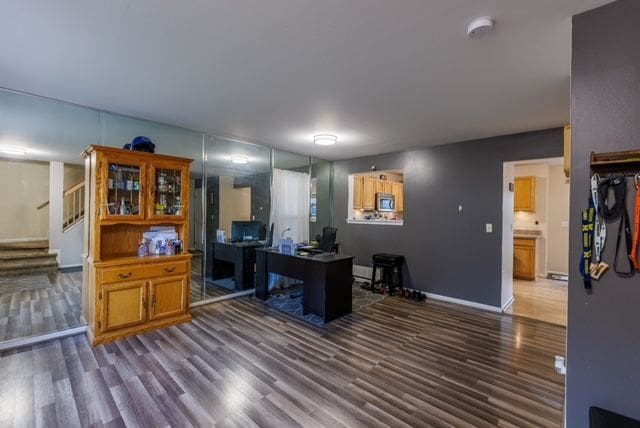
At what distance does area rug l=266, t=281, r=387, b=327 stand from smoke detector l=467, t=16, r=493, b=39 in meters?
3.18

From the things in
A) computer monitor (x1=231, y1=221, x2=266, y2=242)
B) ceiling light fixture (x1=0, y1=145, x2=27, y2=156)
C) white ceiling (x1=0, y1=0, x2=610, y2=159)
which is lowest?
computer monitor (x1=231, y1=221, x2=266, y2=242)

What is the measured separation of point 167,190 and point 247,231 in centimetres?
159

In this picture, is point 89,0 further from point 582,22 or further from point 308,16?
point 582,22

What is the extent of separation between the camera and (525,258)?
5.94m

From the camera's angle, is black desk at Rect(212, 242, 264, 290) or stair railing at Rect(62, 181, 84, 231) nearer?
black desk at Rect(212, 242, 264, 290)

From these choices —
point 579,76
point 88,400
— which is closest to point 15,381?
point 88,400

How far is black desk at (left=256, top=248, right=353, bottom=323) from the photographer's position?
140 inches

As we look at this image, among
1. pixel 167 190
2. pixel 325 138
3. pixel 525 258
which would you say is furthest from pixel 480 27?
pixel 525 258

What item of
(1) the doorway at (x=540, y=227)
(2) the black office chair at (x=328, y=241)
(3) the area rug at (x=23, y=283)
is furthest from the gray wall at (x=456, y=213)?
(3) the area rug at (x=23, y=283)

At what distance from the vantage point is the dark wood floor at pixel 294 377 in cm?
194

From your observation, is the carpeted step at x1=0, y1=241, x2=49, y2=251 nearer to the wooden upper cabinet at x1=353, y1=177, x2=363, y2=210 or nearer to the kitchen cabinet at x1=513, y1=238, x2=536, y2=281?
the wooden upper cabinet at x1=353, y1=177, x2=363, y2=210

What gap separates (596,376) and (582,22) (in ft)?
6.53

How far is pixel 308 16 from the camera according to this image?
1680 mm

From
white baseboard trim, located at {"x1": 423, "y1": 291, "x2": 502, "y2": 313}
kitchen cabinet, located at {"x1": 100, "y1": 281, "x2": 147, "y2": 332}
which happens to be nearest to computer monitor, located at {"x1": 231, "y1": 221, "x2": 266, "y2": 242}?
kitchen cabinet, located at {"x1": 100, "y1": 281, "x2": 147, "y2": 332}
